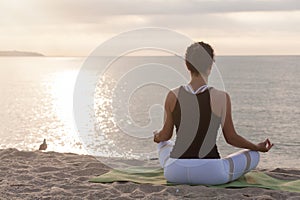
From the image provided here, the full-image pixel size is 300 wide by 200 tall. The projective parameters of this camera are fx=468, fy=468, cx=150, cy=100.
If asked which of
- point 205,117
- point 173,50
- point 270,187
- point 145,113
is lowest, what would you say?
point 270,187

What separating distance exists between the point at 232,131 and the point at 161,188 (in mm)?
969

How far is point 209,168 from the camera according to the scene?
195 inches

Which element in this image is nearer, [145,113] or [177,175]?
[177,175]

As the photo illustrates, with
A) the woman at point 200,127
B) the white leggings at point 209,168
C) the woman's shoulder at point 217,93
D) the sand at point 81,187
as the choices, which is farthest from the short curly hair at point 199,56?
the sand at point 81,187

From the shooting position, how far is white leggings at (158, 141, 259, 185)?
194 inches

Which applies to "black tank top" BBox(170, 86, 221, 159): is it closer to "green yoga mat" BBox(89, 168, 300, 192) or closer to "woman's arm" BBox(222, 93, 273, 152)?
"woman's arm" BBox(222, 93, 273, 152)

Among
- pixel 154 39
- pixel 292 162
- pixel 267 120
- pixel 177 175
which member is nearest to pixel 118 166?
pixel 177 175

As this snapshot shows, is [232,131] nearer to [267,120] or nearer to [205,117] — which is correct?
[205,117]

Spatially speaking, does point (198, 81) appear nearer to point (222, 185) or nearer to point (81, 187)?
point (222, 185)

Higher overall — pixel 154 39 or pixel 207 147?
pixel 154 39

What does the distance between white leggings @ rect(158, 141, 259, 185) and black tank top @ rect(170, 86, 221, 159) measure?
77mm

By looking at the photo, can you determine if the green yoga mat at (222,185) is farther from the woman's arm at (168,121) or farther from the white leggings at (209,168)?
the woman's arm at (168,121)

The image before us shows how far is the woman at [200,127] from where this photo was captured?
15.9 ft

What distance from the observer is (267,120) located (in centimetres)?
3162
